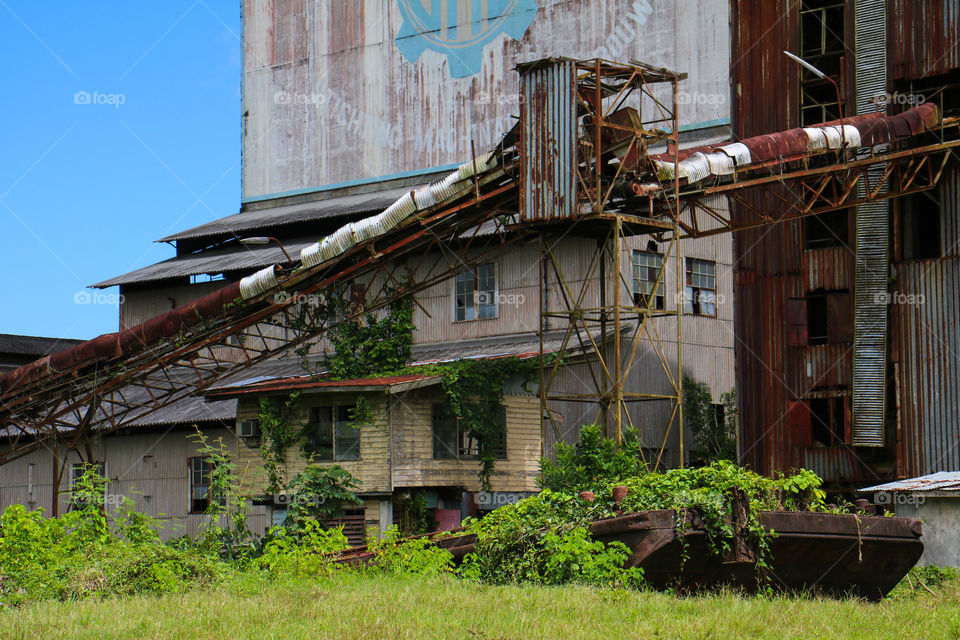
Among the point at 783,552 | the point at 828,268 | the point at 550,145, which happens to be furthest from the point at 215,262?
the point at 783,552

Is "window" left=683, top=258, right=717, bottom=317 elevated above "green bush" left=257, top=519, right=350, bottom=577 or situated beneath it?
elevated above

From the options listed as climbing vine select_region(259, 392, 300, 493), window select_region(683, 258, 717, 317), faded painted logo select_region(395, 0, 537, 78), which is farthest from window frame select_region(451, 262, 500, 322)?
faded painted logo select_region(395, 0, 537, 78)

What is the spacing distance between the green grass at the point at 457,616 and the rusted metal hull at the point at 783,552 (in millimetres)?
785

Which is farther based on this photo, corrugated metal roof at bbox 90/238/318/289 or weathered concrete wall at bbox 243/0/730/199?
weathered concrete wall at bbox 243/0/730/199

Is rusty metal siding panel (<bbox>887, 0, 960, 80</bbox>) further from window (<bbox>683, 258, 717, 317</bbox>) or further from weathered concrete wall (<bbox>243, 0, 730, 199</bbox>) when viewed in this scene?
weathered concrete wall (<bbox>243, 0, 730, 199</bbox>)

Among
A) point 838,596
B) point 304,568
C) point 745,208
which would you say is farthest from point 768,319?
point 304,568

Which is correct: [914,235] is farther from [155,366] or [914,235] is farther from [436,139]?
[436,139]

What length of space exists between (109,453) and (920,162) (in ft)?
85.4

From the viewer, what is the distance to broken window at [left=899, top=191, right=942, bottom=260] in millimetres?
28000

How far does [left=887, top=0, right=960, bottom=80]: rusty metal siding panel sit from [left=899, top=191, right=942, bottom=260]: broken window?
2832mm

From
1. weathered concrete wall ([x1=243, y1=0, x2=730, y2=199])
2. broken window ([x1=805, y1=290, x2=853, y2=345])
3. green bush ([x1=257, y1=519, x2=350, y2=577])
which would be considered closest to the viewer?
green bush ([x1=257, y1=519, x2=350, y2=577])

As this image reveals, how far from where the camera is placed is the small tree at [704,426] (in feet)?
111

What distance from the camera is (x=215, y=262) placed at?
142 ft

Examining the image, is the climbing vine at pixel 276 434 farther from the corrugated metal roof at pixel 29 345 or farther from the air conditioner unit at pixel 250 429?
the corrugated metal roof at pixel 29 345
